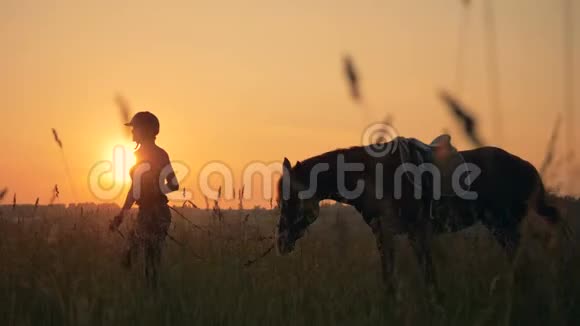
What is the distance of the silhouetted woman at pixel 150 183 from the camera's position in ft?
20.5

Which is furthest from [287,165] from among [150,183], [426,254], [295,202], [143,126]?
[426,254]

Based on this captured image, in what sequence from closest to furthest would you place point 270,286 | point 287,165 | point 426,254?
point 426,254 → point 270,286 → point 287,165

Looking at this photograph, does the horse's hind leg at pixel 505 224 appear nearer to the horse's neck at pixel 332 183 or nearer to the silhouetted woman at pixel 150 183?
the horse's neck at pixel 332 183

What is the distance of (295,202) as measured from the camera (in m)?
Answer: 6.75

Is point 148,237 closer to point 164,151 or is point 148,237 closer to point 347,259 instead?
point 164,151

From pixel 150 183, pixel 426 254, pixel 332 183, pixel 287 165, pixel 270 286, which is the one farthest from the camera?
pixel 332 183

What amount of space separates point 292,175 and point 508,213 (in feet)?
10.2

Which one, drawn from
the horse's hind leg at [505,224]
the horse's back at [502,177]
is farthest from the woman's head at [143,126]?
the horse's hind leg at [505,224]

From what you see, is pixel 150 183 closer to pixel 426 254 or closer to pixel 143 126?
pixel 143 126

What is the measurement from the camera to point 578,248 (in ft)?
17.6

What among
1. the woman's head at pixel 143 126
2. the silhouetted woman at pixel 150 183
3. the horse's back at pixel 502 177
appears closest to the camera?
the silhouetted woman at pixel 150 183

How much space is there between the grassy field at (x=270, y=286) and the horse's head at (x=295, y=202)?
29cm

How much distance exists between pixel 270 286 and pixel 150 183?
213 cm

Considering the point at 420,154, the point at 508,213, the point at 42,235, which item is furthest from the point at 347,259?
the point at 42,235
